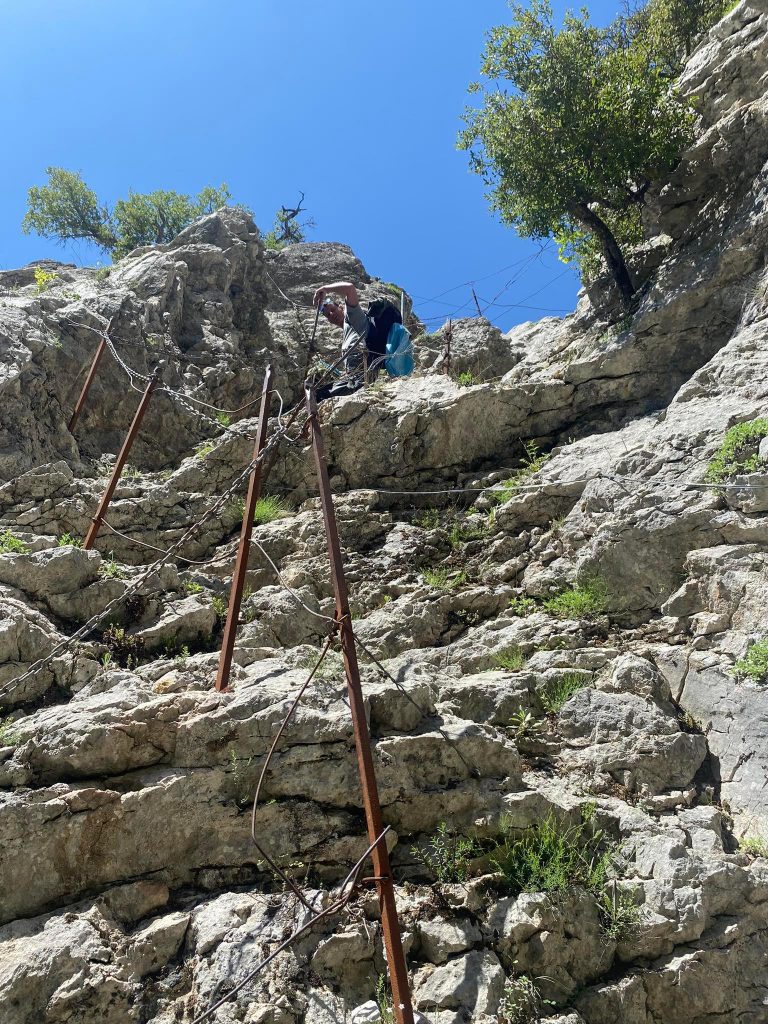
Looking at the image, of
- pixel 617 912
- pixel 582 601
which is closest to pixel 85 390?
pixel 582 601

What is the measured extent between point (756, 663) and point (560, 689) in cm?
190

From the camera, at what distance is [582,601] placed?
903 cm

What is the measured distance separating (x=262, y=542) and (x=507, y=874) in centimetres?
653

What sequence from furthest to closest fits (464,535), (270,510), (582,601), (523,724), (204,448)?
(204,448), (270,510), (464,535), (582,601), (523,724)

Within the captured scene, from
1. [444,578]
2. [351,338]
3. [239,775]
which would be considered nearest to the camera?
[239,775]

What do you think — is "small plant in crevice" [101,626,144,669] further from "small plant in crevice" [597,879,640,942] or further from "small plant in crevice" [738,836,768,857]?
"small plant in crevice" [738,836,768,857]

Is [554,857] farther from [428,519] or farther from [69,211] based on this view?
[69,211]

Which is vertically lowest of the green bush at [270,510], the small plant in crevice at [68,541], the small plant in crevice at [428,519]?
the small plant in crevice at [428,519]

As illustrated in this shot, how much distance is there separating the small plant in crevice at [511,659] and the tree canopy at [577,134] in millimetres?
8276

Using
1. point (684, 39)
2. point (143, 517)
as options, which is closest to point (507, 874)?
point (143, 517)

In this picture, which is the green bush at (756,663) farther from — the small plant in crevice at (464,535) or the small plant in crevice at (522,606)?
the small plant in crevice at (464,535)

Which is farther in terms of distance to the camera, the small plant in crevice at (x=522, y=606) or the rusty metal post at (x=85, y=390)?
the rusty metal post at (x=85, y=390)

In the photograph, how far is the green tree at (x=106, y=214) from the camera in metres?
27.0

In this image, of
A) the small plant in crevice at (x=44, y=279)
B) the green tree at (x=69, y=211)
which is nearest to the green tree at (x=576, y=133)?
the small plant in crevice at (x=44, y=279)
